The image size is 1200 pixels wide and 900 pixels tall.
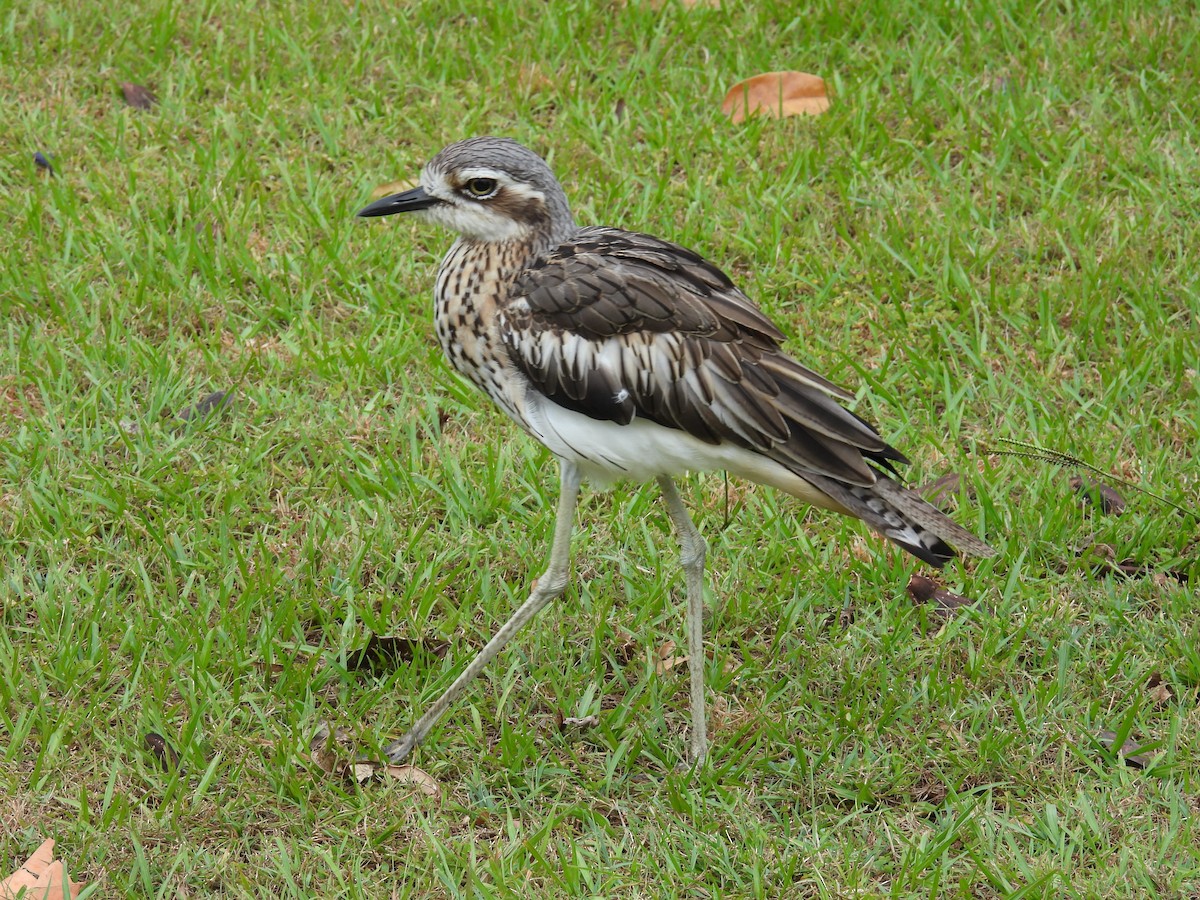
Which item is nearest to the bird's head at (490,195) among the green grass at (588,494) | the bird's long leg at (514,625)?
the bird's long leg at (514,625)

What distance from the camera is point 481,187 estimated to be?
4.15m

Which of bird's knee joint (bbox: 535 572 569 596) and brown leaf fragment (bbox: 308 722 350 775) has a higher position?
bird's knee joint (bbox: 535 572 569 596)

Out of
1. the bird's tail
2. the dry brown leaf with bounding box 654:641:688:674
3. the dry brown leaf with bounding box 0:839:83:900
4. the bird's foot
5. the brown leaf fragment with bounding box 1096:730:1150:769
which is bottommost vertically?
the dry brown leaf with bounding box 654:641:688:674

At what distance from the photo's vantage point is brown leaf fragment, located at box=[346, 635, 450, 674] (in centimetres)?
452

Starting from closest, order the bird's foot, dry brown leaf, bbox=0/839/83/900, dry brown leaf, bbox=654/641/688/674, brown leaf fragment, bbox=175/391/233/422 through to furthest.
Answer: dry brown leaf, bbox=0/839/83/900, the bird's foot, dry brown leaf, bbox=654/641/688/674, brown leaf fragment, bbox=175/391/233/422

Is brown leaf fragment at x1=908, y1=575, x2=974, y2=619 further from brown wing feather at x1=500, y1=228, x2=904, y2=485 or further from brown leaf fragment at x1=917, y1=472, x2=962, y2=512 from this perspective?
brown wing feather at x1=500, y1=228, x2=904, y2=485

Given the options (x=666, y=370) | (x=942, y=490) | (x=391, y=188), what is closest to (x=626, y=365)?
(x=666, y=370)

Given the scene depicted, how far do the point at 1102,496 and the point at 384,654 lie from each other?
2454 mm

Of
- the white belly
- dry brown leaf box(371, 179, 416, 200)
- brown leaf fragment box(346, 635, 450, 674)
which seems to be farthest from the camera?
dry brown leaf box(371, 179, 416, 200)

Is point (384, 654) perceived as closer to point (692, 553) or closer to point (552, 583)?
point (552, 583)

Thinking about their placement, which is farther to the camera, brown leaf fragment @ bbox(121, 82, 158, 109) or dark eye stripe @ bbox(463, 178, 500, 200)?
brown leaf fragment @ bbox(121, 82, 158, 109)

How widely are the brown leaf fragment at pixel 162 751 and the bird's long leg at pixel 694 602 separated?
1436 millimetres

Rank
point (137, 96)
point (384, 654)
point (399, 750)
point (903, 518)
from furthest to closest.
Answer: point (137, 96), point (384, 654), point (399, 750), point (903, 518)

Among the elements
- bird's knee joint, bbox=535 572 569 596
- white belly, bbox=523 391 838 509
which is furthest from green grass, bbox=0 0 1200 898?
white belly, bbox=523 391 838 509
